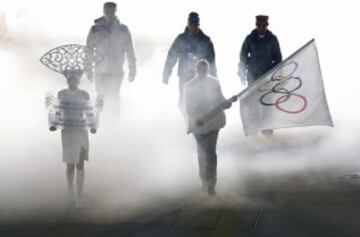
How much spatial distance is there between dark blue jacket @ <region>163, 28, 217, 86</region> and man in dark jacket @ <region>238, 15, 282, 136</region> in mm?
1040

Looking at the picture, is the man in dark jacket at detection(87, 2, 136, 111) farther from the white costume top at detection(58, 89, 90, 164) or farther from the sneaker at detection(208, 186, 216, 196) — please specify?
the sneaker at detection(208, 186, 216, 196)

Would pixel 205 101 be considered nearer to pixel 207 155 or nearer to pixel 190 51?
pixel 207 155

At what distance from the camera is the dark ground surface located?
10.7 m

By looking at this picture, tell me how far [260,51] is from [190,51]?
137 cm

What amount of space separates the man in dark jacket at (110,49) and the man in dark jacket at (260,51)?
1.75 m

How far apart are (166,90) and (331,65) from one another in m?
3.71

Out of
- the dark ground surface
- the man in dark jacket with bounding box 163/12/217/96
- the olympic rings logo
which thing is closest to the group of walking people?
the man in dark jacket with bounding box 163/12/217/96

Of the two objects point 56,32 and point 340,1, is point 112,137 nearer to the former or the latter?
point 340,1

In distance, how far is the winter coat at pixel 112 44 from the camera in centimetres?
1510

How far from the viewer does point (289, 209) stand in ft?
37.3

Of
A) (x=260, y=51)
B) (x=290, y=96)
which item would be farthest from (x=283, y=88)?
(x=260, y=51)

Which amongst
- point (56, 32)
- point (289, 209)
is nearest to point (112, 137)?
point (289, 209)

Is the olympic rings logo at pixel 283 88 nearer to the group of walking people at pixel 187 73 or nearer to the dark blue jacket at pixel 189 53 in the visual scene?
the group of walking people at pixel 187 73

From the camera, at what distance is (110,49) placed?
15273 mm
